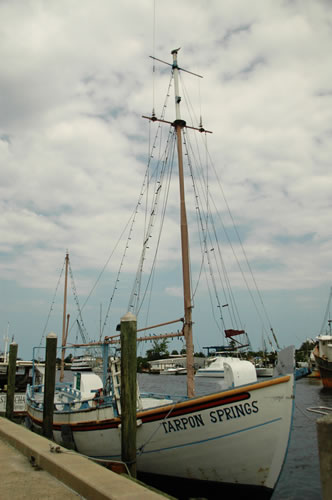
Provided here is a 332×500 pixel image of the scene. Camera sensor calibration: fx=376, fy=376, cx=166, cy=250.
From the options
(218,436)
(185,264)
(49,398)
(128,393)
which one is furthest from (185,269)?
(49,398)

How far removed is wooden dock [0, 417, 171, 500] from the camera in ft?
19.1

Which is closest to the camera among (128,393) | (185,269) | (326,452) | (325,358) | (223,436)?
(326,452)

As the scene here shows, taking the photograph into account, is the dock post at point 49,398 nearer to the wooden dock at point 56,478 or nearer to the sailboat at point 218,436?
the sailboat at point 218,436

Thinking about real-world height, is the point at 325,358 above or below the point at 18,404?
above

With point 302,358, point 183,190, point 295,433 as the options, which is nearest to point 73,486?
point 183,190

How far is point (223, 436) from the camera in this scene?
389 inches

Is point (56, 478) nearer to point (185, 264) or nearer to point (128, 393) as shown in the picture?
point (128, 393)

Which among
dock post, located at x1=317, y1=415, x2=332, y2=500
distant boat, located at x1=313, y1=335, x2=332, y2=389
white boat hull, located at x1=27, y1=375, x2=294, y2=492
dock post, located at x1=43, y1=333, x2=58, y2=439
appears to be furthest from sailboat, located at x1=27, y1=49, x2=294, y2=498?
distant boat, located at x1=313, y1=335, x2=332, y2=389

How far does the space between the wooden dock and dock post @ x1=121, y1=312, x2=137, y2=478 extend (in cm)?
180

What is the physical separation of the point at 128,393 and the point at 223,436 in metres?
2.78

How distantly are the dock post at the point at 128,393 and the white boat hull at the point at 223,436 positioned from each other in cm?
142

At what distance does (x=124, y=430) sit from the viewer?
9438 millimetres

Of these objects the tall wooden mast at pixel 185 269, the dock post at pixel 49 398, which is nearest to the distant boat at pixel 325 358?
the tall wooden mast at pixel 185 269

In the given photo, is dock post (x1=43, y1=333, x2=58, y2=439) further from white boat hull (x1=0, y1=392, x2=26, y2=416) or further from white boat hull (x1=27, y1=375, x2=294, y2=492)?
white boat hull (x1=0, y1=392, x2=26, y2=416)
